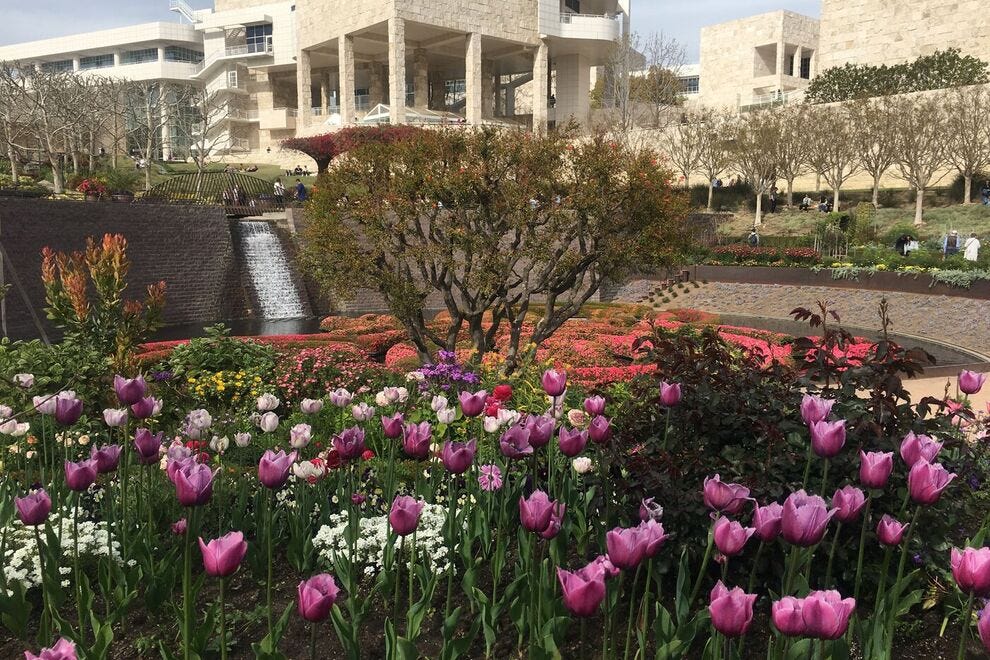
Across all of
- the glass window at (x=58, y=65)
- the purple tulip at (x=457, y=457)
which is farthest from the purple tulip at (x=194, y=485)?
the glass window at (x=58, y=65)

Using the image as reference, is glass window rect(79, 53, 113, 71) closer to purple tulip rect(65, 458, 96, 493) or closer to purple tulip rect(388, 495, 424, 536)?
purple tulip rect(65, 458, 96, 493)

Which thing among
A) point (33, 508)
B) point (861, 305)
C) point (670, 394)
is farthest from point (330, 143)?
point (33, 508)

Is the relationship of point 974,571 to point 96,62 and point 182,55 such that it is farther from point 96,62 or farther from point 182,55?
point 96,62

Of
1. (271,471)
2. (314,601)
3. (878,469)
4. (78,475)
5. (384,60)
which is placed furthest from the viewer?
(384,60)

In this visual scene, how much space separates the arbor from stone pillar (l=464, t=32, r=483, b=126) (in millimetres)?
37296

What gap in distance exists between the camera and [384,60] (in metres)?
57.2

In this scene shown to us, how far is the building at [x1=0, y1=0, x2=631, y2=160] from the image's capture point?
4859cm

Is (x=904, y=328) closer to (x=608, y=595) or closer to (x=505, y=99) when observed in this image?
(x=608, y=595)

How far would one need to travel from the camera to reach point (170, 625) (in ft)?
11.8

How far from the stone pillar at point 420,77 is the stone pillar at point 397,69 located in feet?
20.2

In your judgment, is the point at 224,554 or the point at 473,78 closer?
the point at 224,554

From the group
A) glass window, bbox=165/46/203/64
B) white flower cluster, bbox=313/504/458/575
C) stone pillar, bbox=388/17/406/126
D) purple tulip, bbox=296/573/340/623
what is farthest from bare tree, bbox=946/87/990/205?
glass window, bbox=165/46/203/64

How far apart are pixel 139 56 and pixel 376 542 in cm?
8731

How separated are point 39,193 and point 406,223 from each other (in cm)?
1886
